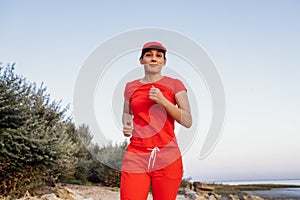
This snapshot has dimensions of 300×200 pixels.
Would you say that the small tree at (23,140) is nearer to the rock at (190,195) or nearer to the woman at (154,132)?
the rock at (190,195)

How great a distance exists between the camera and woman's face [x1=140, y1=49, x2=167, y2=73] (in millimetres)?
2471

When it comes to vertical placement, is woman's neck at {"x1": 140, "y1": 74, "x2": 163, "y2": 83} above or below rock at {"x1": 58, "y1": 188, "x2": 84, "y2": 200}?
above

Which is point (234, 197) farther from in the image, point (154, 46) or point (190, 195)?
point (154, 46)

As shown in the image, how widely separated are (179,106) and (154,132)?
0.23 meters

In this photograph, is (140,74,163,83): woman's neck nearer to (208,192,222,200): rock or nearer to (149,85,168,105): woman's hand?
(149,85,168,105): woman's hand

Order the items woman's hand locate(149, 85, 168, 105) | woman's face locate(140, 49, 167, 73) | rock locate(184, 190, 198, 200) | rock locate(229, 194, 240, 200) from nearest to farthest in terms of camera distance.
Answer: woman's hand locate(149, 85, 168, 105), woman's face locate(140, 49, 167, 73), rock locate(184, 190, 198, 200), rock locate(229, 194, 240, 200)

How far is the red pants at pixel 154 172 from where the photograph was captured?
229cm

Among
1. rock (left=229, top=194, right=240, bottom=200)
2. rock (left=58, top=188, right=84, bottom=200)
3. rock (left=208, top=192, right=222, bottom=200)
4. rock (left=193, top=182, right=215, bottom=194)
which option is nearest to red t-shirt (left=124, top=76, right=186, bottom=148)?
rock (left=58, top=188, right=84, bottom=200)

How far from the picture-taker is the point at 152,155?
2.32 metres

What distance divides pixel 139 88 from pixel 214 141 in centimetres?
60

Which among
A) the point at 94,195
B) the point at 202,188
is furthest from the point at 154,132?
the point at 202,188

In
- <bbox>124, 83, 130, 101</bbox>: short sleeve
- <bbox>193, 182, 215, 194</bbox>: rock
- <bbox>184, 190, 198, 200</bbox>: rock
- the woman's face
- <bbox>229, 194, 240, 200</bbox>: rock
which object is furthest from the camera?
<bbox>193, 182, 215, 194</bbox>: rock

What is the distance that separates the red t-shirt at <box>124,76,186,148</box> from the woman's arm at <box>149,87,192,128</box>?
4 cm

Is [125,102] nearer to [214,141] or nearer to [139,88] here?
[139,88]
